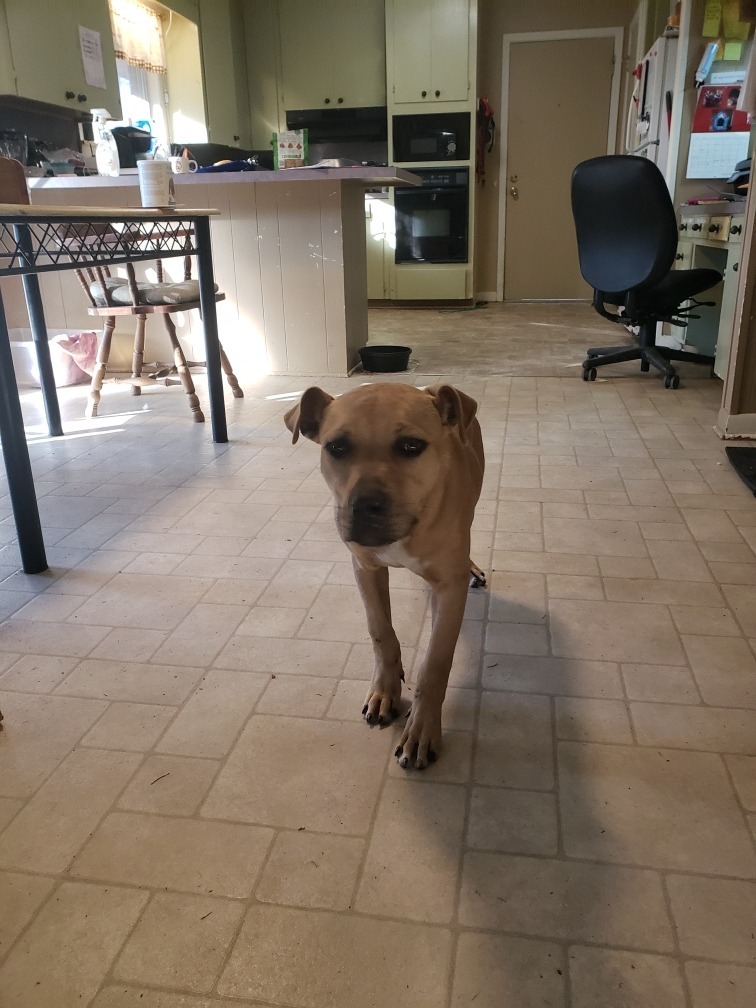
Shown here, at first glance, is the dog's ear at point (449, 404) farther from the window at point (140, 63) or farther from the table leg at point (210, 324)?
the window at point (140, 63)

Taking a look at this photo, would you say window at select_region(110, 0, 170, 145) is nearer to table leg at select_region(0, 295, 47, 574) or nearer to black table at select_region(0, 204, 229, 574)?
black table at select_region(0, 204, 229, 574)

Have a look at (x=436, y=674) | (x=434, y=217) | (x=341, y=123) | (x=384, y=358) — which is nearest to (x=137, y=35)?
(x=341, y=123)

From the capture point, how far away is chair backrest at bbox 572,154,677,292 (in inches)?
153

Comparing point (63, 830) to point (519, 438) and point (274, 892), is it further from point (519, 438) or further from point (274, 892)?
point (519, 438)

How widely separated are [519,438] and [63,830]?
8.04ft

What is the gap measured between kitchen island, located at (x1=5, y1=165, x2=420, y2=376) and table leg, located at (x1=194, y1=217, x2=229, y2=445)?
0.94 m

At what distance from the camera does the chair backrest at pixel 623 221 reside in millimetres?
3880

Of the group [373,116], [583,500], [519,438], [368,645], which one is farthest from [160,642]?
[373,116]

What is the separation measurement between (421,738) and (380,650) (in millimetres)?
200

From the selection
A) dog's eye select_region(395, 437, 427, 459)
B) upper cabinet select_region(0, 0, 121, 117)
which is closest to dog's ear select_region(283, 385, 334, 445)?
dog's eye select_region(395, 437, 427, 459)

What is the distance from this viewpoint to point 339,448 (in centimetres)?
125

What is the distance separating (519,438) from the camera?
3260mm

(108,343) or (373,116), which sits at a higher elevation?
(373,116)

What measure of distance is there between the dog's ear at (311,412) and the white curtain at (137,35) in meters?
5.71
